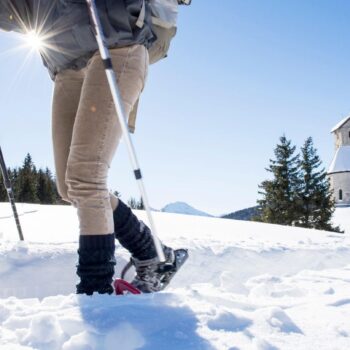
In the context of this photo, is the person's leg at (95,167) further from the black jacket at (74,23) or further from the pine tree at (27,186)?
the pine tree at (27,186)

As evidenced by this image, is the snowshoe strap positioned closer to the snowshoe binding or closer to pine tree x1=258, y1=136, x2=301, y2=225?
the snowshoe binding

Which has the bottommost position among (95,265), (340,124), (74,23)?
(95,265)

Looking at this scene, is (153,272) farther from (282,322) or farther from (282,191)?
(282,191)

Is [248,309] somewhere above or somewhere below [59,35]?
below

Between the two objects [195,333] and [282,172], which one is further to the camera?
[282,172]

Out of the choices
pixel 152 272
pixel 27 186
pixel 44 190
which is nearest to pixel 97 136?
pixel 152 272

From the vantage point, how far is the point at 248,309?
6.56 ft

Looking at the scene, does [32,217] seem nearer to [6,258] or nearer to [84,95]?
[6,258]

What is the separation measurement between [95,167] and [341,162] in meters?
56.9

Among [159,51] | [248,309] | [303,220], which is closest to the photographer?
[248,309]

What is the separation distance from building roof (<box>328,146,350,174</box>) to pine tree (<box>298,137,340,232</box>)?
21670 millimetres

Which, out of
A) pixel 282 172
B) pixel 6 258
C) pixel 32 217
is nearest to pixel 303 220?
pixel 282 172

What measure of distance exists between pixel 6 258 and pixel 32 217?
14.5 feet

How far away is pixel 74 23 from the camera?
2215 millimetres
